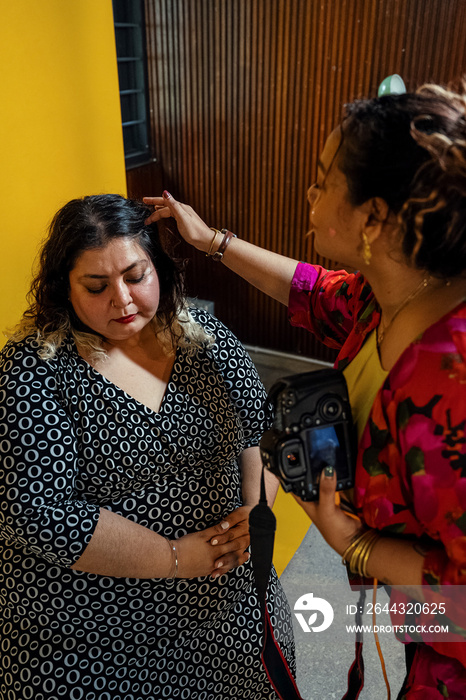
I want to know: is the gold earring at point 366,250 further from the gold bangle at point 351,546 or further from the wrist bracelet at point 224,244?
the wrist bracelet at point 224,244

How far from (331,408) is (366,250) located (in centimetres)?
25

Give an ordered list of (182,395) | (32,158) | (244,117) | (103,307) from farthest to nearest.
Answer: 1. (244,117)
2. (32,158)
3. (182,395)
4. (103,307)

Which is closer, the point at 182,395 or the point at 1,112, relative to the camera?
the point at 182,395

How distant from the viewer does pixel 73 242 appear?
1.37m

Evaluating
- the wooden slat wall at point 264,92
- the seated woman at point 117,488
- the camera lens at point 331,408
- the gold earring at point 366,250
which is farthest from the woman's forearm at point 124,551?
the wooden slat wall at point 264,92

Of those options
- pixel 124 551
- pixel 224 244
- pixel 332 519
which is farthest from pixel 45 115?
pixel 332 519

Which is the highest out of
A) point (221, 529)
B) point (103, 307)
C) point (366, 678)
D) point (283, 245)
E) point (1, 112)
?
point (1, 112)

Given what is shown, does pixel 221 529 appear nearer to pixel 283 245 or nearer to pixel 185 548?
pixel 185 548

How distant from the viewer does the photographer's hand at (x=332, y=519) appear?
0.95m

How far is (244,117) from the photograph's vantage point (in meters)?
4.10

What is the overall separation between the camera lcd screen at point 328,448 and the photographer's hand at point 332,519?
2 centimetres

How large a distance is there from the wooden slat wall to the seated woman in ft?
8.36

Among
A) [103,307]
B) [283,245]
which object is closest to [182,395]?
[103,307]

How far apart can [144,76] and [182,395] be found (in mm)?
3457
